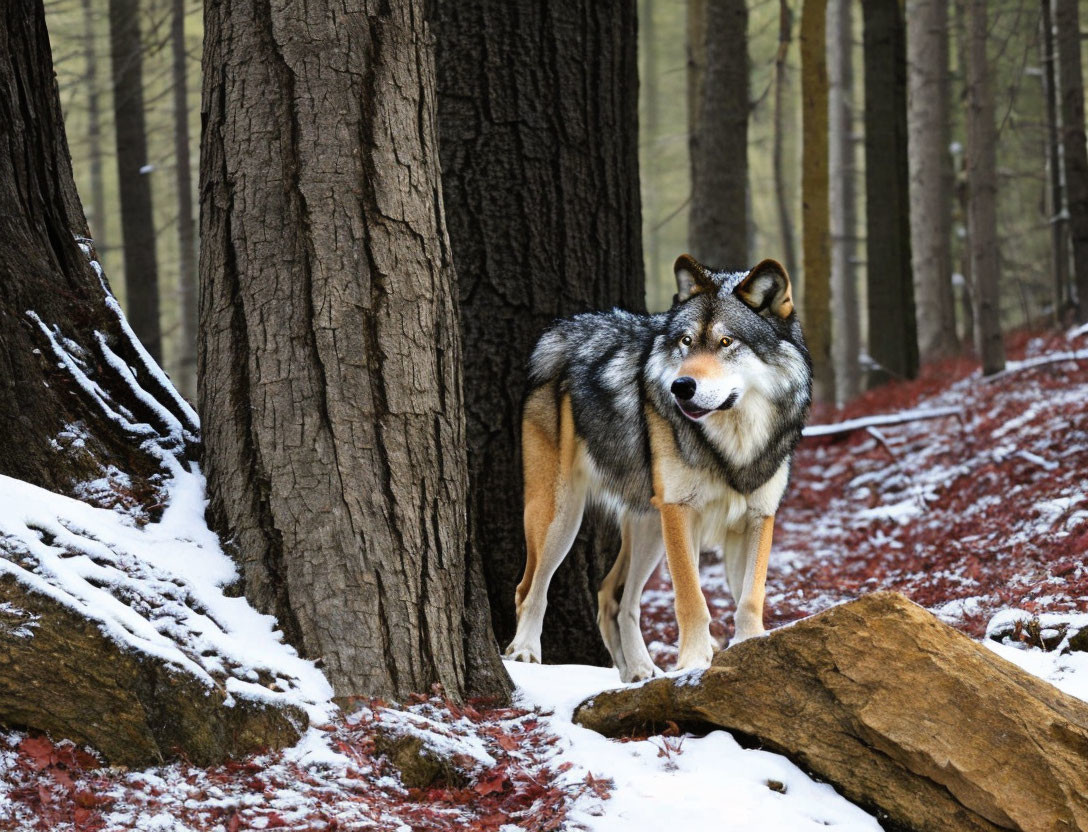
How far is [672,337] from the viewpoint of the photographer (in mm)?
4992

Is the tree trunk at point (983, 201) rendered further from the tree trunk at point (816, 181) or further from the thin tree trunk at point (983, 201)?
the tree trunk at point (816, 181)

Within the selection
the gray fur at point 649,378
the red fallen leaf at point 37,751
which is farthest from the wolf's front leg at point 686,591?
the red fallen leaf at point 37,751

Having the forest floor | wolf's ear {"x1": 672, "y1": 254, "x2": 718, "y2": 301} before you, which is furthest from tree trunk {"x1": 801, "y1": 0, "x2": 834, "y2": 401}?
wolf's ear {"x1": 672, "y1": 254, "x2": 718, "y2": 301}

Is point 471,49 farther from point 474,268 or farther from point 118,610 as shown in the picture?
point 118,610

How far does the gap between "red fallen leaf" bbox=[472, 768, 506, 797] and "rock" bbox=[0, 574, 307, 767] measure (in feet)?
2.77

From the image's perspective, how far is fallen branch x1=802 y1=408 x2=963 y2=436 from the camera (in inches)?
488

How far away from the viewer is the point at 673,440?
198 inches

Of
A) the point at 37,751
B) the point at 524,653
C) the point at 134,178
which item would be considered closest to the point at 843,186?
the point at 134,178

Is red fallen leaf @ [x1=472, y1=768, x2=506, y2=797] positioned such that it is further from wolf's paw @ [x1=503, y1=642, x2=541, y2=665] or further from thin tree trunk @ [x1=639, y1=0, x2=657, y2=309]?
thin tree trunk @ [x1=639, y1=0, x2=657, y2=309]

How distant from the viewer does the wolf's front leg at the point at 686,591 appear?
4762 mm

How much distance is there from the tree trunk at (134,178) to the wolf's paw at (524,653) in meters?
10.4

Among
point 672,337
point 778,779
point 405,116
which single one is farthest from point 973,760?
point 405,116

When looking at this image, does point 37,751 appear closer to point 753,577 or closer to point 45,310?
point 45,310

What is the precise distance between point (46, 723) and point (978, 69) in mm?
14074
